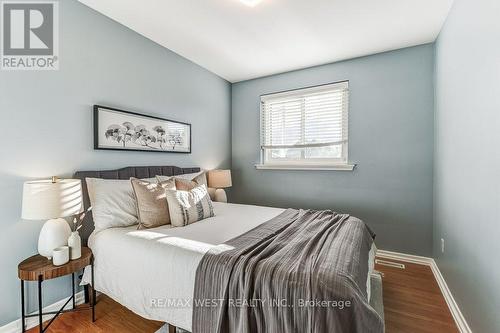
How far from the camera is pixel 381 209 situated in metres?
Answer: 2.96

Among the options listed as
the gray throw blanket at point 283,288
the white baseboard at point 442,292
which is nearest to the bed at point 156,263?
the gray throw blanket at point 283,288

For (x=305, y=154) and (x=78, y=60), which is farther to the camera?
(x=305, y=154)

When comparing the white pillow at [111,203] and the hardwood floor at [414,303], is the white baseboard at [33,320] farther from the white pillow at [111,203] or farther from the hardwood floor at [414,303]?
the hardwood floor at [414,303]

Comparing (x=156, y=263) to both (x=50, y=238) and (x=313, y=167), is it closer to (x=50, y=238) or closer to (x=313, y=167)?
(x=50, y=238)

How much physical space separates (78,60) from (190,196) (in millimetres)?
1556

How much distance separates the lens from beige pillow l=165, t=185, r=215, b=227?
1975mm

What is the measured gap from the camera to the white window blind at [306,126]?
3.23m

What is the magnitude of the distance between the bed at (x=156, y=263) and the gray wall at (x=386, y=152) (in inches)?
63.2

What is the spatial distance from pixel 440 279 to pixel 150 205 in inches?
115

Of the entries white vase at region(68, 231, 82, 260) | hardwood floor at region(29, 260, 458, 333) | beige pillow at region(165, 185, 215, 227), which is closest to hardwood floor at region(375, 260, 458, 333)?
hardwood floor at region(29, 260, 458, 333)

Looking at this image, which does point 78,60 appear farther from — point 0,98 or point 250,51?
point 250,51

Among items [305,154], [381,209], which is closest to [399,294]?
[381,209]

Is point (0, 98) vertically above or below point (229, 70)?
below

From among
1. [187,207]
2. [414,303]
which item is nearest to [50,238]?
[187,207]
